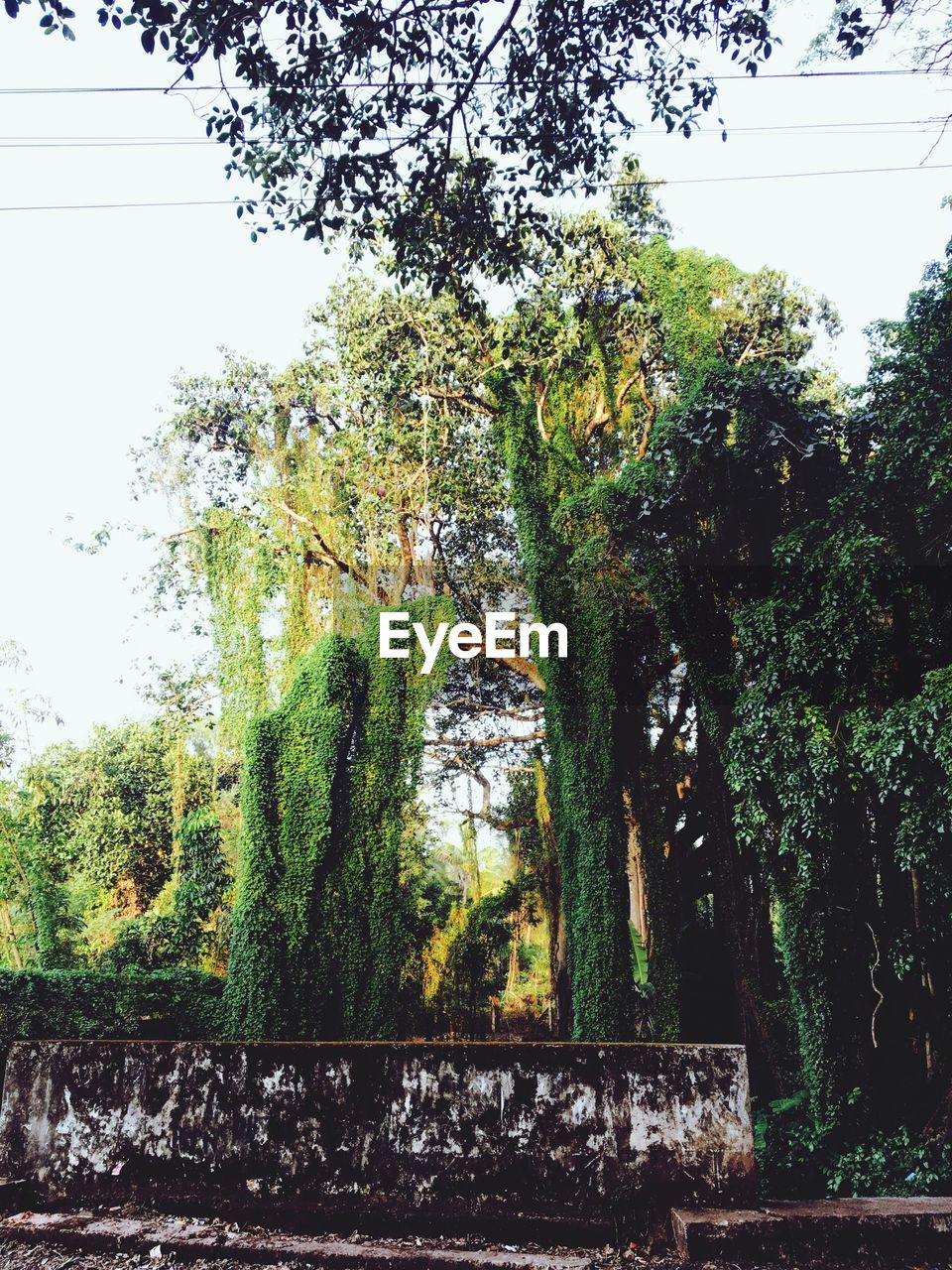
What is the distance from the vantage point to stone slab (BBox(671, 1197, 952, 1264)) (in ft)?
11.0

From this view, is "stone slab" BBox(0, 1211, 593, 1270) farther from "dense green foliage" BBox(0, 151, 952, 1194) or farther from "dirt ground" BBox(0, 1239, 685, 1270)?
"dense green foliage" BBox(0, 151, 952, 1194)

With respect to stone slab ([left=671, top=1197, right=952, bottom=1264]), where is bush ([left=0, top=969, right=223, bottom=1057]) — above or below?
below

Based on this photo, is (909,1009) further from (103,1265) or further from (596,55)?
(596,55)

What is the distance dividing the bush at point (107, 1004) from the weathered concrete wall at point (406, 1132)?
18.2ft

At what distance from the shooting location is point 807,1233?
342cm

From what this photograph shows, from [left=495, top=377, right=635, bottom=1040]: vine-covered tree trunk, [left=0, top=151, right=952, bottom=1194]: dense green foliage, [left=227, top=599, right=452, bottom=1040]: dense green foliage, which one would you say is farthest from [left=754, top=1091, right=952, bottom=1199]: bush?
[left=227, top=599, right=452, bottom=1040]: dense green foliage

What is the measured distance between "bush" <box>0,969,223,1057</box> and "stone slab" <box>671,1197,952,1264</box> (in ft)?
23.5

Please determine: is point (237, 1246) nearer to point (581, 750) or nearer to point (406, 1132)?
point (406, 1132)

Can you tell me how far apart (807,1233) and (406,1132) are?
63.8 inches

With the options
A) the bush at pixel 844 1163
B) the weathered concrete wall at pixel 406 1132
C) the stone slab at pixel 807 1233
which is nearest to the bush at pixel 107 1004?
the weathered concrete wall at pixel 406 1132

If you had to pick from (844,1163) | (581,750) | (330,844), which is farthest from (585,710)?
(844,1163)

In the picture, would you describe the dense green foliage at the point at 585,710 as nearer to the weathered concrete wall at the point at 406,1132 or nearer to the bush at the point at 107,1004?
the bush at the point at 107,1004

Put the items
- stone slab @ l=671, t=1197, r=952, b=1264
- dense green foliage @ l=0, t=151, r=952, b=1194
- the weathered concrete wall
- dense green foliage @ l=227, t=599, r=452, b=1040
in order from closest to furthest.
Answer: stone slab @ l=671, t=1197, r=952, b=1264
the weathered concrete wall
dense green foliage @ l=0, t=151, r=952, b=1194
dense green foliage @ l=227, t=599, r=452, b=1040

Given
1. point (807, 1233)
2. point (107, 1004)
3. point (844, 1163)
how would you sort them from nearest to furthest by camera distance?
point (807, 1233), point (844, 1163), point (107, 1004)
